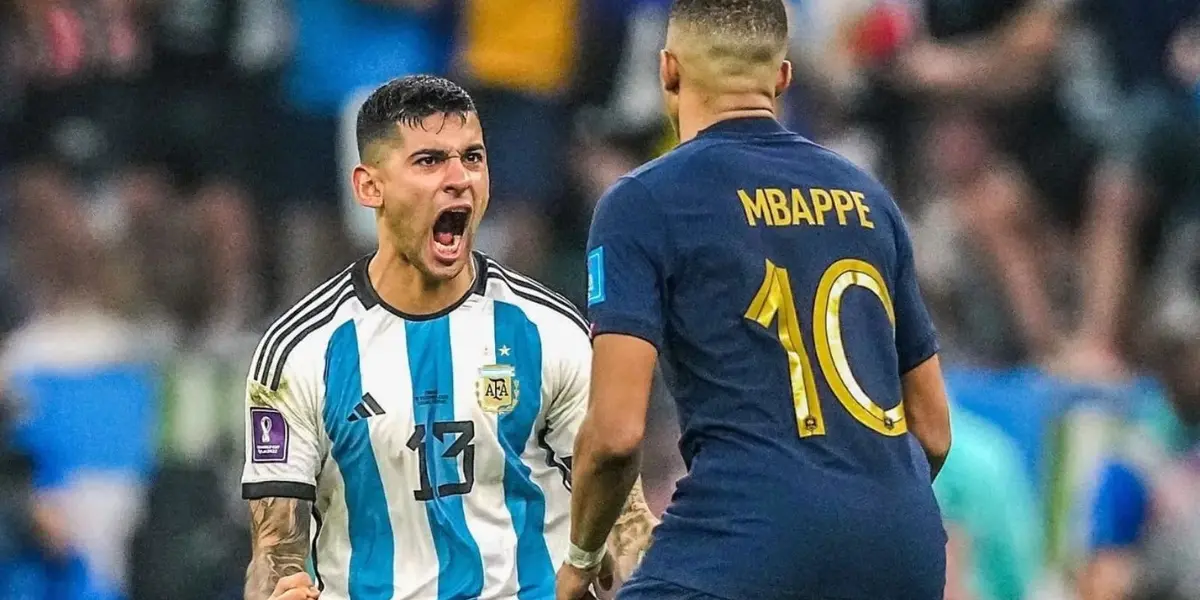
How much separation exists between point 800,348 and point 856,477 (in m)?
0.25

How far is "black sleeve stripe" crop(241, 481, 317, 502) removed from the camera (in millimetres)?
4098

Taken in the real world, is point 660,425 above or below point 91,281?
below

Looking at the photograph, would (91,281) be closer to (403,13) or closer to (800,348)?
(403,13)

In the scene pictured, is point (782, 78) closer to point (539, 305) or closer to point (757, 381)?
point (757, 381)

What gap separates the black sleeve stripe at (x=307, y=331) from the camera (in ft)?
13.6

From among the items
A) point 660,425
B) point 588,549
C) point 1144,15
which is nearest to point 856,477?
point 588,549

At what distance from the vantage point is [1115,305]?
827cm

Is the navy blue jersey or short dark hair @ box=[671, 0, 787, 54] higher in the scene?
short dark hair @ box=[671, 0, 787, 54]

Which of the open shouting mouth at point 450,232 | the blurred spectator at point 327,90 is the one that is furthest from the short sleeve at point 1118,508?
the open shouting mouth at point 450,232

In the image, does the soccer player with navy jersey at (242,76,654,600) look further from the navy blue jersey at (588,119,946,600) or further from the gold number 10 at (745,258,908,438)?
the gold number 10 at (745,258,908,438)

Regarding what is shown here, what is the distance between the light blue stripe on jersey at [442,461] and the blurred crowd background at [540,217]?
3.39 meters

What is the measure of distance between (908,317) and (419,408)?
117cm

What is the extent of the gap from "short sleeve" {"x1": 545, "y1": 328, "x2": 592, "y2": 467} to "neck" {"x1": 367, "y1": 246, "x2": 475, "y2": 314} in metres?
0.27

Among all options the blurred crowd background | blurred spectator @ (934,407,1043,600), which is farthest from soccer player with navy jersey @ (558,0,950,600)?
the blurred crowd background
